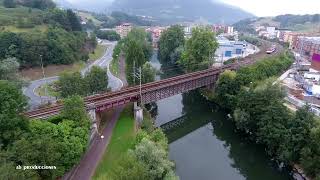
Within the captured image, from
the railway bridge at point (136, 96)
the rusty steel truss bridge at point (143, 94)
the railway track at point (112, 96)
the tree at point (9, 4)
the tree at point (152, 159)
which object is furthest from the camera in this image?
the tree at point (9, 4)

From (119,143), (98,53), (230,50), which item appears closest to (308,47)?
(230,50)

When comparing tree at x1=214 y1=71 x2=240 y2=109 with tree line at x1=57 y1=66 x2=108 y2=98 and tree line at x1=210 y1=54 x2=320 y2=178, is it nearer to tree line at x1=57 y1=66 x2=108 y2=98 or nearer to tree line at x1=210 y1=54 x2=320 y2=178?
tree line at x1=210 y1=54 x2=320 y2=178

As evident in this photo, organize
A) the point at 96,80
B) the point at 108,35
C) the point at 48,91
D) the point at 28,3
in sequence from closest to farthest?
1. the point at 96,80
2. the point at 48,91
3. the point at 28,3
4. the point at 108,35

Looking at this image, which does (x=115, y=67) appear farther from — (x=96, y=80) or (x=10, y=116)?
(x=10, y=116)

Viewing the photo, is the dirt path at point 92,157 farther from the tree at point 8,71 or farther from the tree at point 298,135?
the tree at point 298,135

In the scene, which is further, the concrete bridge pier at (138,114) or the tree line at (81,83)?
the tree line at (81,83)

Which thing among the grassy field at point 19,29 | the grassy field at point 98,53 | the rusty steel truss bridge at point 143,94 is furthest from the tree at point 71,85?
the grassy field at point 98,53

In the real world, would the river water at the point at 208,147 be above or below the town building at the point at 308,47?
below

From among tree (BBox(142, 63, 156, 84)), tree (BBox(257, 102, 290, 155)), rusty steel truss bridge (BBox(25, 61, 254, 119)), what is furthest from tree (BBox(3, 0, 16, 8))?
tree (BBox(257, 102, 290, 155))
